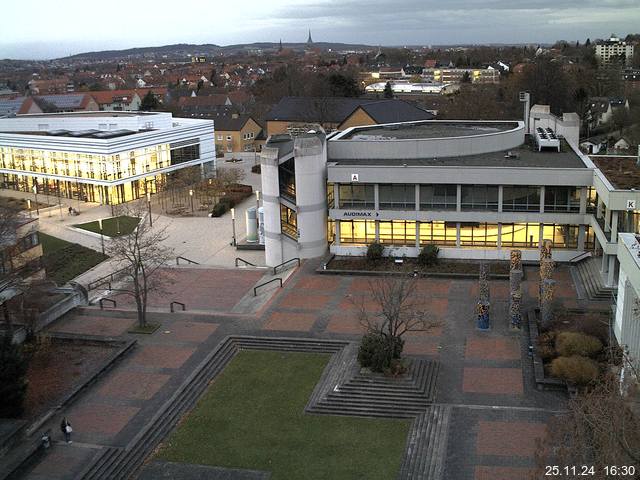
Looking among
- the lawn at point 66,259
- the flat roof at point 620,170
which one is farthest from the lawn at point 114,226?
the flat roof at point 620,170

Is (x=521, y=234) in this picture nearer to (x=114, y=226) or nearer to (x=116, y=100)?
(x=114, y=226)

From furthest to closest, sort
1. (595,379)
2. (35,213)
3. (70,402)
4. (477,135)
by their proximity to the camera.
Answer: (35,213)
(477,135)
(70,402)
(595,379)

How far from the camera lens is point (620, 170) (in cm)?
3881

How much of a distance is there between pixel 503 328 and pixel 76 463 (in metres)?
18.3

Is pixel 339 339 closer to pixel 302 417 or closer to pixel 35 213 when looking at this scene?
pixel 302 417

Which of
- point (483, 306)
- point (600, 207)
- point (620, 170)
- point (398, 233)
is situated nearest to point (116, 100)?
point (398, 233)

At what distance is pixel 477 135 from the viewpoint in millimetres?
45625

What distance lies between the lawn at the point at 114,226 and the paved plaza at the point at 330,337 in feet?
49.5

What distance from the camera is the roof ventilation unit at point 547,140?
148 feet

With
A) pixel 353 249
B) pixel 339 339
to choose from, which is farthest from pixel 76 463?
pixel 353 249

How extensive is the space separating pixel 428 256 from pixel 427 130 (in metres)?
15.4

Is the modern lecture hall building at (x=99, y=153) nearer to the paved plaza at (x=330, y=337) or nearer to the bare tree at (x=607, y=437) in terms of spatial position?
the paved plaza at (x=330, y=337)

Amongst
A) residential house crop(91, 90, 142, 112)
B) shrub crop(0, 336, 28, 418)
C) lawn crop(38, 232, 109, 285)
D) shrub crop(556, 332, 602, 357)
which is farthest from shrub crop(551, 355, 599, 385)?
residential house crop(91, 90, 142, 112)

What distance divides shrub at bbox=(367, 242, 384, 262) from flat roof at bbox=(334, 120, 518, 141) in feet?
29.2
